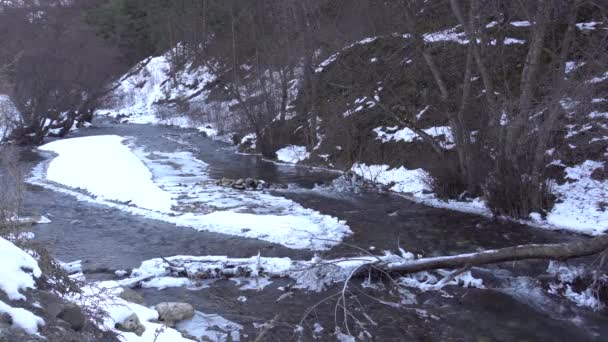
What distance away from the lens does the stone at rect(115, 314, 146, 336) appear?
5.56 meters

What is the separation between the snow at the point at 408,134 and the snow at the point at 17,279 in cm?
1394

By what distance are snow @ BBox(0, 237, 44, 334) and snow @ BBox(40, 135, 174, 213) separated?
361 inches

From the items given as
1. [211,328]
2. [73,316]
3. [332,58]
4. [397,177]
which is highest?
[332,58]

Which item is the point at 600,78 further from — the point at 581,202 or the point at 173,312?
the point at 173,312

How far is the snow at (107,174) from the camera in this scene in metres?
15.7

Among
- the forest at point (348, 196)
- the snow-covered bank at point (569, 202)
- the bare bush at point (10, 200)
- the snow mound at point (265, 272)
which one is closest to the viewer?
the forest at point (348, 196)

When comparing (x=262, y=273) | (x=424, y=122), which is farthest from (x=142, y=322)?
(x=424, y=122)

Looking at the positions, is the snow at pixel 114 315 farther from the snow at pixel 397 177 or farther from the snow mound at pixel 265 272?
the snow at pixel 397 177

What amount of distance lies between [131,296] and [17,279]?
333 centimetres

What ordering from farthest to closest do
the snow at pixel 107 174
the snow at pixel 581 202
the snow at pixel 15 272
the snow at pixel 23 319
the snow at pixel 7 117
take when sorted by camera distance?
the snow at pixel 7 117 → the snow at pixel 107 174 → the snow at pixel 581 202 → the snow at pixel 15 272 → the snow at pixel 23 319

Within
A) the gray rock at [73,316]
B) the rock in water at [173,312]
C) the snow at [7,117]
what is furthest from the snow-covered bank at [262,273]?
the snow at [7,117]

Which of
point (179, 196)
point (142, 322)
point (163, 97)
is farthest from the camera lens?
point (163, 97)

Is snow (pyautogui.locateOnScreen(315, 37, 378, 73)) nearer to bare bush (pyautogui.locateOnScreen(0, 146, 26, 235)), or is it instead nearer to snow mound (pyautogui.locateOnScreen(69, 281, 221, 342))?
bare bush (pyautogui.locateOnScreen(0, 146, 26, 235))

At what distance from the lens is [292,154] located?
2438 centimetres
